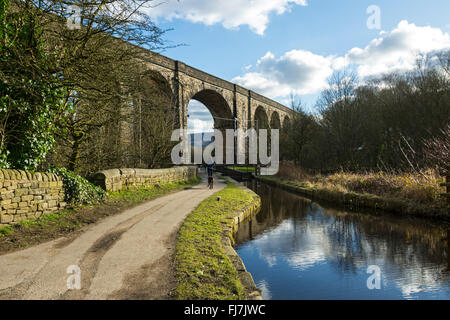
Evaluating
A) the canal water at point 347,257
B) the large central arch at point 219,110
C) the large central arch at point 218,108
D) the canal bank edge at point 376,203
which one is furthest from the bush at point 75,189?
the large central arch at point 219,110

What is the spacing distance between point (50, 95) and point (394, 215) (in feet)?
29.7

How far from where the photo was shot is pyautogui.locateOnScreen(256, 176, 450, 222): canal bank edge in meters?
6.95

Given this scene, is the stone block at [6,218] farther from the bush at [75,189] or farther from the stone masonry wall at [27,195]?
the bush at [75,189]

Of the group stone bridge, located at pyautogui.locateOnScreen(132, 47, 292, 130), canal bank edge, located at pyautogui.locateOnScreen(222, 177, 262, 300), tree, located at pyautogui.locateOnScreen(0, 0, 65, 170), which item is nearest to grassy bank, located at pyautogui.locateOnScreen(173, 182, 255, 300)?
canal bank edge, located at pyautogui.locateOnScreen(222, 177, 262, 300)

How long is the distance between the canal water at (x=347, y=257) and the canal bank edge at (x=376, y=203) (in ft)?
1.29

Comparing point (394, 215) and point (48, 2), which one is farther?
point (394, 215)

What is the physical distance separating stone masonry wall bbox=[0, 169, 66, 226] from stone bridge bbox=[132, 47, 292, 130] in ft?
→ 26.8

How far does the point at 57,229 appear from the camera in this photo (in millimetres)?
5422

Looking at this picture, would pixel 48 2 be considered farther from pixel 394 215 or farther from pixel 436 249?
pixel 394 215

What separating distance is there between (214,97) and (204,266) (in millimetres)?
25403

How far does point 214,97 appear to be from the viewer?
2783 cm

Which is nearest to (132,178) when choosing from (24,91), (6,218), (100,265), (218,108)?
(24,91)

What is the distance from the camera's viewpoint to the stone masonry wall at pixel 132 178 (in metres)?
8.83
